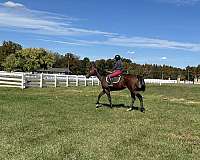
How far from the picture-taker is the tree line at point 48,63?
104938 mm

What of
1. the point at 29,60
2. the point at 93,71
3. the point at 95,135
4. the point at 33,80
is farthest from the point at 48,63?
the point at 95,135

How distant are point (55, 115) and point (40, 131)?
3619 millimetres

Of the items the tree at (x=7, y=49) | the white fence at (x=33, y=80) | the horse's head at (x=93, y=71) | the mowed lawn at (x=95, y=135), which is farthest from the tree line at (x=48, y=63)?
the mowed lawn at (x=95, y=135)

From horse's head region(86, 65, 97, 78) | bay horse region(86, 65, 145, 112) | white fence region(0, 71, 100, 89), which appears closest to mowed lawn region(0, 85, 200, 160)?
bay horse region(86, 65, 145, 112)

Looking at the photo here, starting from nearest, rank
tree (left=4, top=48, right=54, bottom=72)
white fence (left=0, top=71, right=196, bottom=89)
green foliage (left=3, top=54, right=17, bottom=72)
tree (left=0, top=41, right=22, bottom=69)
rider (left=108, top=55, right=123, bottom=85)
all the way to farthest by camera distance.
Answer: rider (left=108, top=55, right=123, bottom=85)
white fence (left=0, top=71, right=196, bottom=89)
green foliage (left=3, top=54, right=17, bottom=72)
tree (left=4, top=48, right=54, bottom=72)
tree (left=0, top=41, right=22, bottom=69)

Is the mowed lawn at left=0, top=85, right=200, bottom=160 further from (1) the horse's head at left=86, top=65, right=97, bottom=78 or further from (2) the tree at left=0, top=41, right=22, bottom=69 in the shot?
(2) the tree at left=0, top=41, right=22, bottom=69

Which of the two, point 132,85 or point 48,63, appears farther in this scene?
point 48,63

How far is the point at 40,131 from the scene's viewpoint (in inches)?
429

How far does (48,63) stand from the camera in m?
116

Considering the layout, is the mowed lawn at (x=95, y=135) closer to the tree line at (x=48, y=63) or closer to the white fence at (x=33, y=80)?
the white fence at (x=33, y=80)

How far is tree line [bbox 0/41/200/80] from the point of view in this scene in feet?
344

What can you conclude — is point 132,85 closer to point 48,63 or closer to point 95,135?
point 95,135

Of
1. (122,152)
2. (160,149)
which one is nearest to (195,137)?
(160,149)

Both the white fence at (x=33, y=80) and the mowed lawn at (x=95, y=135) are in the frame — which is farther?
the white fence at (x=33, y=80)
